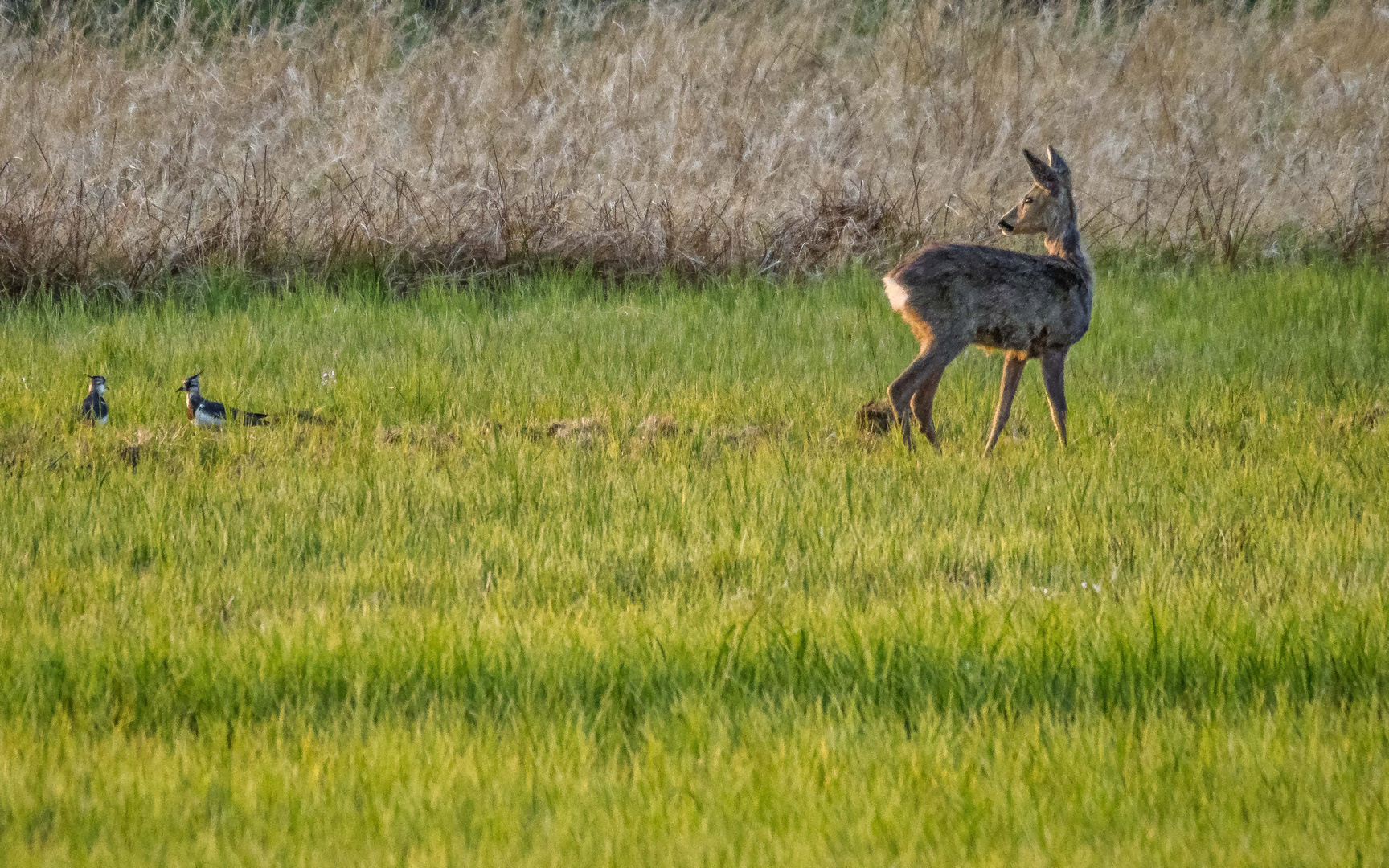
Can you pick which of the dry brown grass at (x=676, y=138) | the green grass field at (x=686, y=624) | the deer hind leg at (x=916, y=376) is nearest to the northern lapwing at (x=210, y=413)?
the green grass field at (x=686, y=624)

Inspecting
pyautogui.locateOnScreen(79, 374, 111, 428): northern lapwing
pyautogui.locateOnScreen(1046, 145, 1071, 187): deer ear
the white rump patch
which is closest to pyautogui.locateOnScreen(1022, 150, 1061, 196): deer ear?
pyautogui.locateOnScreen(1046, 145, 1071, 187): deer ear

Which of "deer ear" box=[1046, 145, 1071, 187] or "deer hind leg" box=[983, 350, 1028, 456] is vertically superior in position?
"deer ear" box=[1046, 145, 1071, 187]

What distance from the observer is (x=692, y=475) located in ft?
21.3

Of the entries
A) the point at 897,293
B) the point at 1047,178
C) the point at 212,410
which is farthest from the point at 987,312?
the point at 212,410

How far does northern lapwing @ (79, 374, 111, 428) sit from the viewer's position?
7.56 m

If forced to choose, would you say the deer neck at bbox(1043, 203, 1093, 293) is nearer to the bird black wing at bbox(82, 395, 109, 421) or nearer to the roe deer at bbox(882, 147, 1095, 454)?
the roe deer at bbox(882, 147, 1095, 454)

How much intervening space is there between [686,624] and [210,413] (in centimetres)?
404

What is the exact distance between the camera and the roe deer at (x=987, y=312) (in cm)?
708

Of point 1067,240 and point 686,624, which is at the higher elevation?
point 1067,240

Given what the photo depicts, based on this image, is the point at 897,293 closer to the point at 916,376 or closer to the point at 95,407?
the point at 916,376

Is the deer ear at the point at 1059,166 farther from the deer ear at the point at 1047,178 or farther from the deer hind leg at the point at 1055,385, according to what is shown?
the deer hind leg at the point at 1055,385

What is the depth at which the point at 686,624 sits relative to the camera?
435cm

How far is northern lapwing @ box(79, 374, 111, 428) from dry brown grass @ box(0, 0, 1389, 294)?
3430 millimetres

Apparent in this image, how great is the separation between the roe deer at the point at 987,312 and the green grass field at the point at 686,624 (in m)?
0.29
